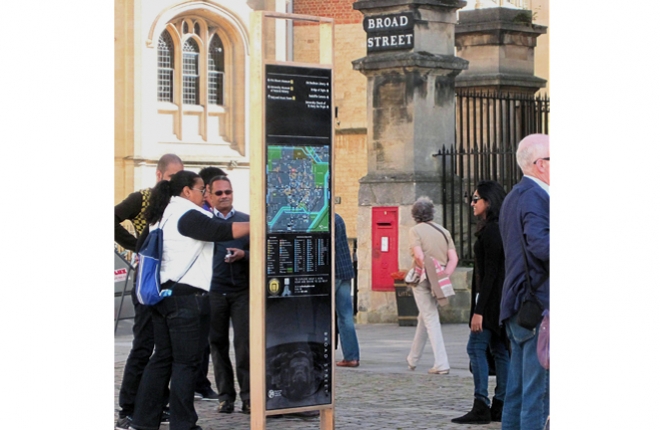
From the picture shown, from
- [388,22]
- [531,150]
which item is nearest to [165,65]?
[388,22]

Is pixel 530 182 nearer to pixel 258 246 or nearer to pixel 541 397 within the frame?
pixel 541 397

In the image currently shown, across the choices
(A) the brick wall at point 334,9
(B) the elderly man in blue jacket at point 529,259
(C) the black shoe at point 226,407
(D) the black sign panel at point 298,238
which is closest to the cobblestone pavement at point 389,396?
(C) the black shoe at point 226,407

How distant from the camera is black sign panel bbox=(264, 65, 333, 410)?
26.1ft

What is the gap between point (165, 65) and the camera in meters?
34.4

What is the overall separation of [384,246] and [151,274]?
28.1 ft

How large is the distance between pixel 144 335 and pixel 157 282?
3.37 ft

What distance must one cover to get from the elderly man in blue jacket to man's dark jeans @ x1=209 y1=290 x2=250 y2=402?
3.11 m

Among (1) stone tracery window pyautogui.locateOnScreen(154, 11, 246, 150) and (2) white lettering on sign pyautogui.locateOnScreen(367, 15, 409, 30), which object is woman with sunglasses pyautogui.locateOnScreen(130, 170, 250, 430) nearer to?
(2) white lettering on sign pyautogui.locateOnScreen(367, 15, 409, 30)

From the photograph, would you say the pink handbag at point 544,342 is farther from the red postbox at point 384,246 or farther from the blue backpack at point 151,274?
the red postbox at point 384,246

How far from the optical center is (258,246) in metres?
7.91

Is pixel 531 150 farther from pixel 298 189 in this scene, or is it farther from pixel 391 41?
pixel 391 41

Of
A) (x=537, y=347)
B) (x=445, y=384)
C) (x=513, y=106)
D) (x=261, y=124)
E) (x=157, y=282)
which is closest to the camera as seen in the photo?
(x=537, y=347)
